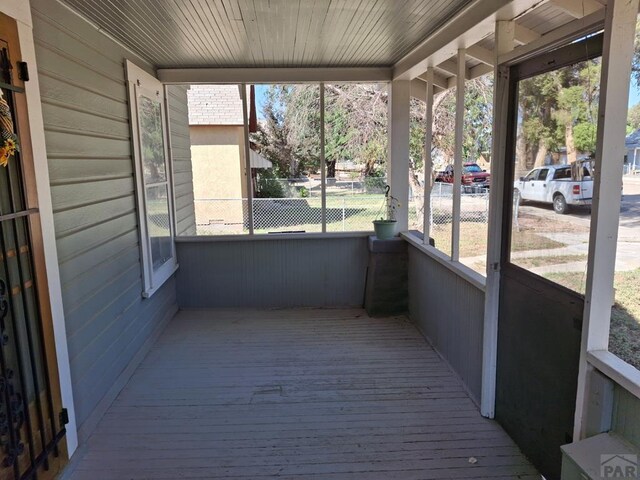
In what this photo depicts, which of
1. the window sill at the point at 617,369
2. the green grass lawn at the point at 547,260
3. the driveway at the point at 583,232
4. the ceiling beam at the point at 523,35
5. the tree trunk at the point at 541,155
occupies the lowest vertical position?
the window sill at the point at 617,369

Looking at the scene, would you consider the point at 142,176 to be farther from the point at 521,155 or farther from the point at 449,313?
the point at 521,155

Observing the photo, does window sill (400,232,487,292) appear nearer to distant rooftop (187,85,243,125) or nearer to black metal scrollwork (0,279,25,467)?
black metal scrollwork (0,279,25,467)

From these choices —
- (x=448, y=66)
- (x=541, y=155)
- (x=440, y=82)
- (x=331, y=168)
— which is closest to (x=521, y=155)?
(x=541, y=155)

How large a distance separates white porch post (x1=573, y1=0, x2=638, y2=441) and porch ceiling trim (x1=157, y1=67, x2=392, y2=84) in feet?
10.0

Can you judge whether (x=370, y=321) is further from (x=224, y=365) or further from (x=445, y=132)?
(x=445, y=132)

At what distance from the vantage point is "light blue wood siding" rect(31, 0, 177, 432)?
2.30m

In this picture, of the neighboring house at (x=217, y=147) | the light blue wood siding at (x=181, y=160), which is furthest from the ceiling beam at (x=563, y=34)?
the neighboring house at (x=217, y=147)

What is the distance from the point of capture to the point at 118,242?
309cm

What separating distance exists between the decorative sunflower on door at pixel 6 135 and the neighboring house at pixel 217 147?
4560 millimetres

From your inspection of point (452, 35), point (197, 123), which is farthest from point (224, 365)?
point (197, 123)

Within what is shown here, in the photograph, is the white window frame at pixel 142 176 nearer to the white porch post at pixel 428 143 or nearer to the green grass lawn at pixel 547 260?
the white porch post at pixel 428 143

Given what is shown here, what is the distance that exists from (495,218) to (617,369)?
107 centimetres

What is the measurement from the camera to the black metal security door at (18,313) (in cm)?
181

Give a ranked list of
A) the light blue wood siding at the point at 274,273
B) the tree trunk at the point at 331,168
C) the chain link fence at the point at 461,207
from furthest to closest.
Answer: the tree trunk at the point at 331,168
the light blue wood siding at the point at 274,273
the chain link fence at the point at 461,207
